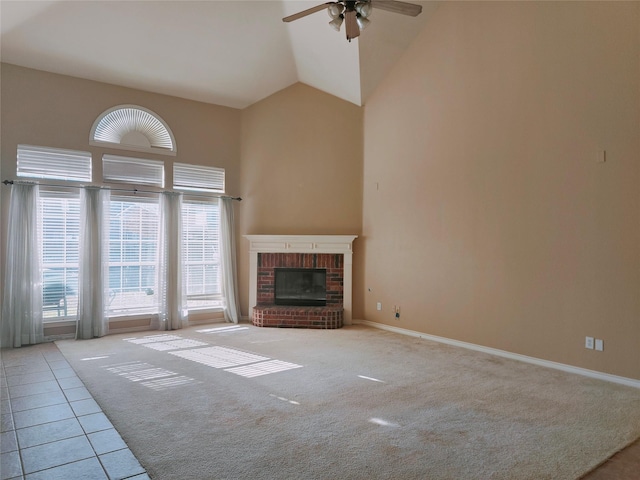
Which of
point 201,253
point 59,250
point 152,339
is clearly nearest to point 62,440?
point 152,339

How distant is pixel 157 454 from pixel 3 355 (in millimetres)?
3454

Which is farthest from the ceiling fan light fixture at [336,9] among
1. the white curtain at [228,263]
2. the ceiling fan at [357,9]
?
the white curtain at [228,263]

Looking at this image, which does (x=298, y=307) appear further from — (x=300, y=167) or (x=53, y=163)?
(x=53, y=163)

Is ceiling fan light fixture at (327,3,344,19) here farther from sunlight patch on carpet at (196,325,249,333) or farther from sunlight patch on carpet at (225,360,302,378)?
sunlight patch on carpet at (196,325,249,333)

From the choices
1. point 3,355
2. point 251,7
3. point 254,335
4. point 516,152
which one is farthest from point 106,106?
point 516,152

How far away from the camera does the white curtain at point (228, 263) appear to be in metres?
6.84

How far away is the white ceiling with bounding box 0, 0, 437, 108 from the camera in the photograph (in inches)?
190

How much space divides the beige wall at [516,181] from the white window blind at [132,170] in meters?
3.37

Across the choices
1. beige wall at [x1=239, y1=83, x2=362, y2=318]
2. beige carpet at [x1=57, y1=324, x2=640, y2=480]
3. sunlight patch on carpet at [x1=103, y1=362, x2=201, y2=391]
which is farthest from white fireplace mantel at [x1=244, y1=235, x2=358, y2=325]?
sunlight patch on carpet at [x1=103, y1=362, x2=201, y2=391]

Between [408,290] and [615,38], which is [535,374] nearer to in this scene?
[408,290]

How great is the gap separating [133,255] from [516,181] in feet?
17.3

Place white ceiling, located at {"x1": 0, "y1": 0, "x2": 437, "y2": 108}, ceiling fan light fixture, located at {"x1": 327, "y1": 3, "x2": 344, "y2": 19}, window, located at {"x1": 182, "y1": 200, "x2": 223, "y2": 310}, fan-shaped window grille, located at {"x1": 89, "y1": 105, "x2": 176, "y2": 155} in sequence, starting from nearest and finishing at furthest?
ceiling fan light fixture, located at {"x1": 327, "y1": 3, "x2": 344, "y2": 19}, white ceiling, located at {"x1": 0, "y1": 0, "x2": 437, "y2": 108}, fan-shaped window grille, located at {"x1": 89, "y1": 105, "x2": 176, "y2": 155}, window, located at {"x1": 182, "y1": 200, "x2": 223, "y2": 310}

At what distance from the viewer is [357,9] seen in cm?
378

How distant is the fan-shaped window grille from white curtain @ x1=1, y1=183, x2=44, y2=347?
117cm
